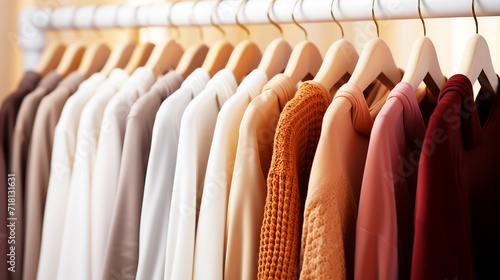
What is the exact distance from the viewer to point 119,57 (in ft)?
3.79

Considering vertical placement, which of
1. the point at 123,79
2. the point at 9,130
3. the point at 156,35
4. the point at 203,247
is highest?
the point at 156,35

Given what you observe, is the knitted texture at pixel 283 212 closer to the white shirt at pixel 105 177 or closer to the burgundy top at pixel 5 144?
the white shirt at pixel 105 177

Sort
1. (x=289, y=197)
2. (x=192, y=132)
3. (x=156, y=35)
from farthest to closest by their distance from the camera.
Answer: (x=156, y=35)
(x=192, y=132)
(x=289, y=197)

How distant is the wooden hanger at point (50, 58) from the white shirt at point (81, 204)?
13.0 inches

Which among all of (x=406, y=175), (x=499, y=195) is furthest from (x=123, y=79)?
(x=499, y=195)

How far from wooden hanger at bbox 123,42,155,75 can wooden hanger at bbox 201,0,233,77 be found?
0.55 feet

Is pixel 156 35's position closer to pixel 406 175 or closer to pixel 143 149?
pixel 143 149

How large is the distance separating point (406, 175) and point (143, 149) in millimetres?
434

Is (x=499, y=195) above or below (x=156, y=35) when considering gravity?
below

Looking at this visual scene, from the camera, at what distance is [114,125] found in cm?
91

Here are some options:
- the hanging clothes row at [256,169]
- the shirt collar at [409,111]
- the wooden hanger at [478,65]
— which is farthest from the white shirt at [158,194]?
the wooden hanger at [478,65]

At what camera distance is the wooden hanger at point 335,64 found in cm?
84

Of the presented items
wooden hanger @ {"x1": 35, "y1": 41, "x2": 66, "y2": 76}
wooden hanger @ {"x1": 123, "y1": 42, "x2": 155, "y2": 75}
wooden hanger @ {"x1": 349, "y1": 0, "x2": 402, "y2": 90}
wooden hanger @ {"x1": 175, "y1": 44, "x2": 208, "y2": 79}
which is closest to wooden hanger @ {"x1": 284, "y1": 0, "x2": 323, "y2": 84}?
wooden hanger @ {"x1": 349, "y1": 0, "x2": 402, "y2": 90}

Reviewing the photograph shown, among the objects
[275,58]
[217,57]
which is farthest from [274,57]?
[217,57]
